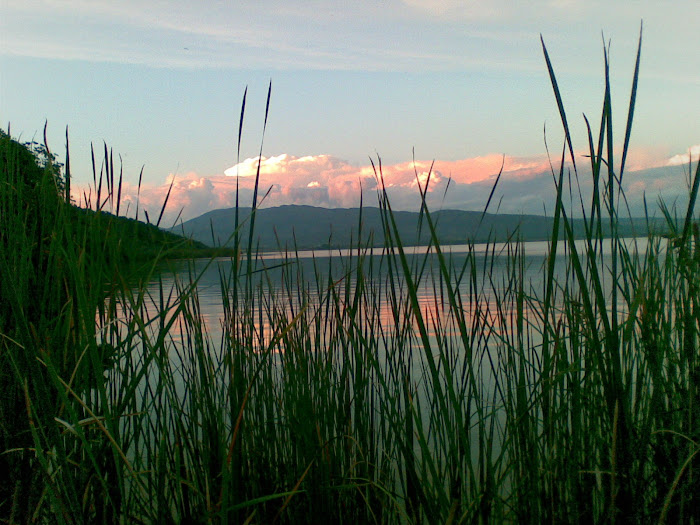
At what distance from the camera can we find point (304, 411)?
1401mm

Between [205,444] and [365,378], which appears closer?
[205,444]

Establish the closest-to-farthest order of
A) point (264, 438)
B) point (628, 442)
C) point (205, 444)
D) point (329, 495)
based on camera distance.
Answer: point (628, 442) < point (205, 444) < point (329, 495) < point (264, 438)

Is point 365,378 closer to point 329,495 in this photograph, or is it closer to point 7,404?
point 329,495

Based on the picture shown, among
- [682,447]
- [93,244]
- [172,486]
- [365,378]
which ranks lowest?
[172,486]

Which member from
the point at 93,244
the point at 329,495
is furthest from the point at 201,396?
the point at 93,244

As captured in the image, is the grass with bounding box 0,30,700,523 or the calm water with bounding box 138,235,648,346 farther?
the calm water with bounding box 138,235,648,346

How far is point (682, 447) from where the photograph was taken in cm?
129

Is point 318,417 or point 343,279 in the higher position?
point 343,279

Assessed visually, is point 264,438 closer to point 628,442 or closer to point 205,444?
point 205,444

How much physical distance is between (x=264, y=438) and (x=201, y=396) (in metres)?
0.30

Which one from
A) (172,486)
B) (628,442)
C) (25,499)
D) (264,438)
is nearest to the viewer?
(628,442)

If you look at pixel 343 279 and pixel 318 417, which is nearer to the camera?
pixel 318 417

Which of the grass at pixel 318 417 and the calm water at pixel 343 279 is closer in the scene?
the grass at pixel 318 417

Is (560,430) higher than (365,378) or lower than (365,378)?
lower
